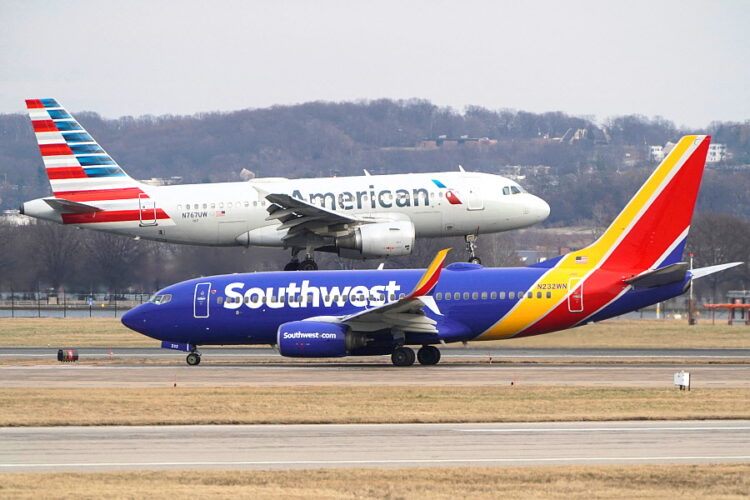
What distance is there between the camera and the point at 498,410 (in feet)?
88.4

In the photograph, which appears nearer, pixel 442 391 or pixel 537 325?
pixel 442 391

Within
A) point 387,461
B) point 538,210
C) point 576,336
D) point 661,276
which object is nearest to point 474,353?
point 576,336

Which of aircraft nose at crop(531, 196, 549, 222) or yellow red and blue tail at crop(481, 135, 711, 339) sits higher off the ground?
aircraft nose at crop(531, 196, 549, 222)

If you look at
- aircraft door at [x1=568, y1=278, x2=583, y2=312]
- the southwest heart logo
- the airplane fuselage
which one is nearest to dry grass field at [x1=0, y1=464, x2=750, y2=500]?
aircraft door at [x1=568, y1=278, x2=583, y2=312]

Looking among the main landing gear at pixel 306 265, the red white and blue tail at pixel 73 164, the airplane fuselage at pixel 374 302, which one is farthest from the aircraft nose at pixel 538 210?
the red white and blue tail at pixel 73 164

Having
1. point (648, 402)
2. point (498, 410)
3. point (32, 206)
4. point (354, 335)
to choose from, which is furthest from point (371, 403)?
point (32, 206)

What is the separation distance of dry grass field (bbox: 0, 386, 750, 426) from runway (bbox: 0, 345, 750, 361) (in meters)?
13.2

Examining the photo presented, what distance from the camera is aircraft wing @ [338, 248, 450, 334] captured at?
3828cm

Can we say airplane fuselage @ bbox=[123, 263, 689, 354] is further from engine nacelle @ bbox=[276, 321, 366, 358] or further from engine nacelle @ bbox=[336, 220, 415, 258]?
engine nacelle @ bbox=[336, 220, 415, 258]

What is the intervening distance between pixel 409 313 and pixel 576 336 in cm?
1351

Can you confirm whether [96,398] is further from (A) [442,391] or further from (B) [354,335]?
(B) [354,335]

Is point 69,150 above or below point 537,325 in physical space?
above

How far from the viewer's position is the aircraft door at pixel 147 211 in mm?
52625

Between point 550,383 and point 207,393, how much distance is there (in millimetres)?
8937
